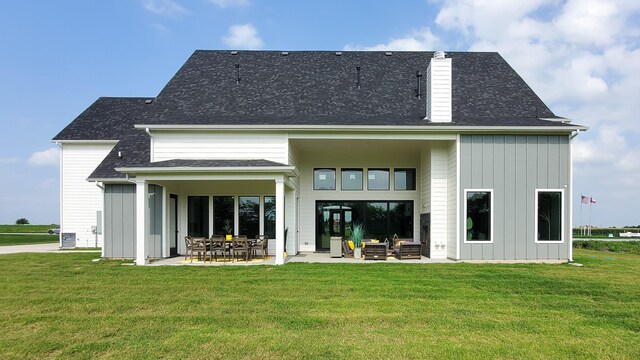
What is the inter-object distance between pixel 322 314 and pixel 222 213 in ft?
32.6

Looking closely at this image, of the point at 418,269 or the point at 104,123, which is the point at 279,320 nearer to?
the point at 418,269

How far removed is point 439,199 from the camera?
604 inches

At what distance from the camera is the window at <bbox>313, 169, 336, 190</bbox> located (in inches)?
727

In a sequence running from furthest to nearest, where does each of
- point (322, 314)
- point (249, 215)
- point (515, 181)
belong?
point (249, 215)
point (515, 181)
point (322, 314)

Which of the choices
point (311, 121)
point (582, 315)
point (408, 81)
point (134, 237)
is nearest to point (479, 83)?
point (408, 81)

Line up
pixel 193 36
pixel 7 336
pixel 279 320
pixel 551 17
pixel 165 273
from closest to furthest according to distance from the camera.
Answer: pixel 7 336
pixel 279 320
pixel 165 273
pixel 551 17
pixel 193 36

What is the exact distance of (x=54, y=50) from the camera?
17656 mm

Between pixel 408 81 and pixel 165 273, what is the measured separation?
38.0 feet

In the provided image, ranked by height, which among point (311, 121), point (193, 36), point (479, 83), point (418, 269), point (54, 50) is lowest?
point (418, 269)

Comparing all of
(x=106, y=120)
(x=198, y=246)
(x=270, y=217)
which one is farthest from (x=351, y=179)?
(x=106, y=120)

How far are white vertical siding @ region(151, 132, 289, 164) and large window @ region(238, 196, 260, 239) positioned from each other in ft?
7.06

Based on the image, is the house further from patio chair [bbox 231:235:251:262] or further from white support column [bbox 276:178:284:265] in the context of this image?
patio chair [bbox 231:235:251:262]

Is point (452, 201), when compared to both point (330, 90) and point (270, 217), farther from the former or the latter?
point (330, 90)

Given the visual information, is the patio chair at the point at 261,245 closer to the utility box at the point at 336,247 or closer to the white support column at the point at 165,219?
the utility box at the point at 336,247
